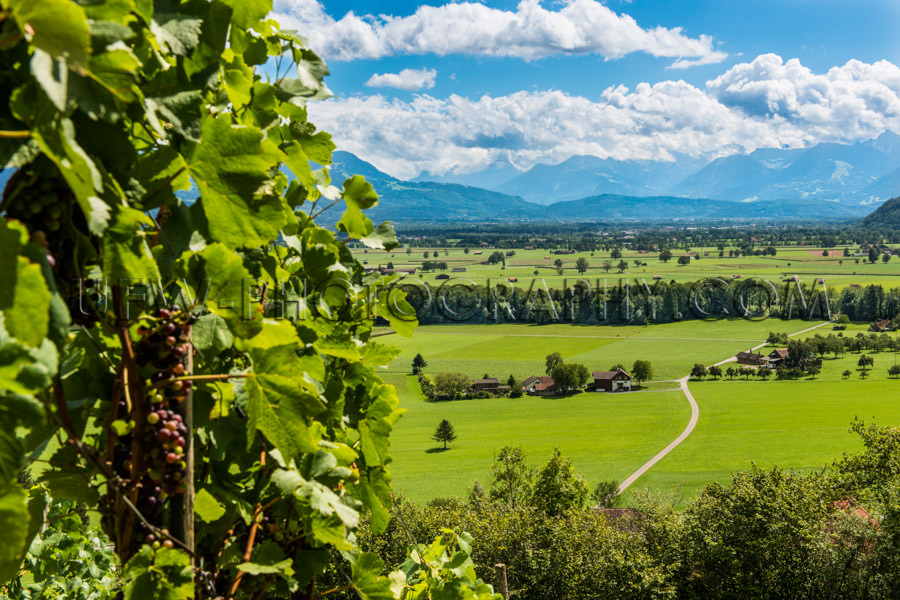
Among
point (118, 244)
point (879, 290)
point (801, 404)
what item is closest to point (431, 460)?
point (801, 404)

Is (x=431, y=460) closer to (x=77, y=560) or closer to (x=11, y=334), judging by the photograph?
(x=77, y=560)

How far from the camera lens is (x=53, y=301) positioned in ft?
2.52

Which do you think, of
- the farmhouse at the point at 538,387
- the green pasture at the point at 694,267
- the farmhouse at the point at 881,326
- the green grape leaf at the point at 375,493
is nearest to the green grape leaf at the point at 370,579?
the green grape leaf at the point at 375,493

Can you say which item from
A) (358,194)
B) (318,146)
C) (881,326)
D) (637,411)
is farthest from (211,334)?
(881,326)

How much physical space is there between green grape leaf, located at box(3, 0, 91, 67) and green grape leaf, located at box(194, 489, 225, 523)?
1167 mm

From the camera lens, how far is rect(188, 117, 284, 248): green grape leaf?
119 cm

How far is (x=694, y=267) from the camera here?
13200 centimetres

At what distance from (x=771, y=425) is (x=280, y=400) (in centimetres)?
6567

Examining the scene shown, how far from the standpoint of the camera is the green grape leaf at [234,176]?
119 centimetres

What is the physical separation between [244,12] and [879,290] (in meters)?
117

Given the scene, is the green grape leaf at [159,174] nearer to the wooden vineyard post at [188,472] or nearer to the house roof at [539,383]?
the wooden vineyard post at [188,472]

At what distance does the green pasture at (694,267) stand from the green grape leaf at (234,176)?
104403 millimetres

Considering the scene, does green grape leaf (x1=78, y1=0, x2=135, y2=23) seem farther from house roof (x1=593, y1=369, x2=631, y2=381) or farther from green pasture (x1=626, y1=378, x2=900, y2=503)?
house roof (x1=593, y1=369, x2=631, y2=381)

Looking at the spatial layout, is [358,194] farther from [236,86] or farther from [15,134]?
[15,134]
